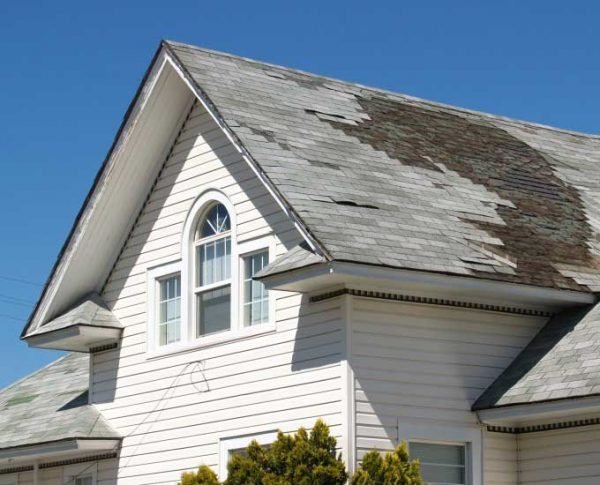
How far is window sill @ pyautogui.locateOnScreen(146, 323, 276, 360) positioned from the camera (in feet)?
63.2

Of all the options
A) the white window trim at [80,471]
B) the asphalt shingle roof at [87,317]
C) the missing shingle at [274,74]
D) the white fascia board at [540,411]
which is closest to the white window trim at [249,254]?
the asphalt shingle roof at [87,317]

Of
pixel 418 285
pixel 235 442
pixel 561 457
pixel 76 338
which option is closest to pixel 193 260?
pixel 76 338

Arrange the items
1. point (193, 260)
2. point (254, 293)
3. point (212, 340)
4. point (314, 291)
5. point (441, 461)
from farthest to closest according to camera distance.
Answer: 1. point (193, 260)
2. point (212, 340)
3. point (254, 293)
4. point (441, 461)
5. point (314, 291)

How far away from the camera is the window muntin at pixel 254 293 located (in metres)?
19.5

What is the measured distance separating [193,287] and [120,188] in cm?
205

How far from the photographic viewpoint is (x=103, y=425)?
21.7 m

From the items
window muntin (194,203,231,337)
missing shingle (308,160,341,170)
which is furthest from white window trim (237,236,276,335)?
missing shingle (308,160,341,170)

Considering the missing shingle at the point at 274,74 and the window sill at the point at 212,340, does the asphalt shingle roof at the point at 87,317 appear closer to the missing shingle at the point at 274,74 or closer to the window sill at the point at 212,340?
the window sill at the point at 212,340

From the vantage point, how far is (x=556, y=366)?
1842cm

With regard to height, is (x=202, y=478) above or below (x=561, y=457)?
below

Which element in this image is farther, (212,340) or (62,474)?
(62,474)

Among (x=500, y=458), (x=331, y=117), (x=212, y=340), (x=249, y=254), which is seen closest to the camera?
(x=500, y=458)

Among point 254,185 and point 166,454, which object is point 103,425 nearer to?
point 166,454

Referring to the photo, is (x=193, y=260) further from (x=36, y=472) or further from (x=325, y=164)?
(x=36, y=472)
